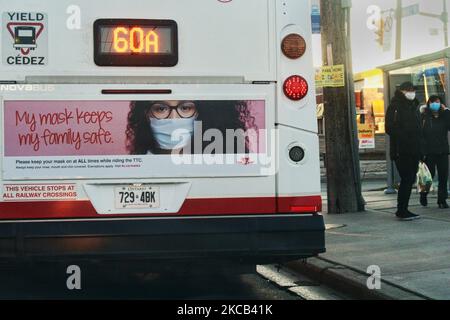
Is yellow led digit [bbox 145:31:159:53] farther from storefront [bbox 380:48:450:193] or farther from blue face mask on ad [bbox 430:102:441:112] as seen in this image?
storefront [bbox 380:48:450:193]

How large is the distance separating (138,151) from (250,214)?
941 millimetres

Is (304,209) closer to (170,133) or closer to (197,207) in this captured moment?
(197,207)

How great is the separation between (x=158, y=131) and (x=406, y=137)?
17.0ft

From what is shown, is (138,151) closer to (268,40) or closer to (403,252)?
(268,40)

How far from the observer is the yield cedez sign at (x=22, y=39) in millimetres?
4586

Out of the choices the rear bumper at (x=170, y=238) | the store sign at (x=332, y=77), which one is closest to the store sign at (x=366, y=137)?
the store sign at (x=332, y=77)

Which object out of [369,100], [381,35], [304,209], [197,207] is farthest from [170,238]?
[381,35]

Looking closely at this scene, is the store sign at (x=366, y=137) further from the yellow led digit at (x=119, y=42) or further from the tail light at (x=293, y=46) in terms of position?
the yellow led digit at (x=119, y=42)

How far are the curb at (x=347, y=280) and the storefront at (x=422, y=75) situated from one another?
19.9ft

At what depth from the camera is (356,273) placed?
5.92m

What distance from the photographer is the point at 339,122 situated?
401 inches
